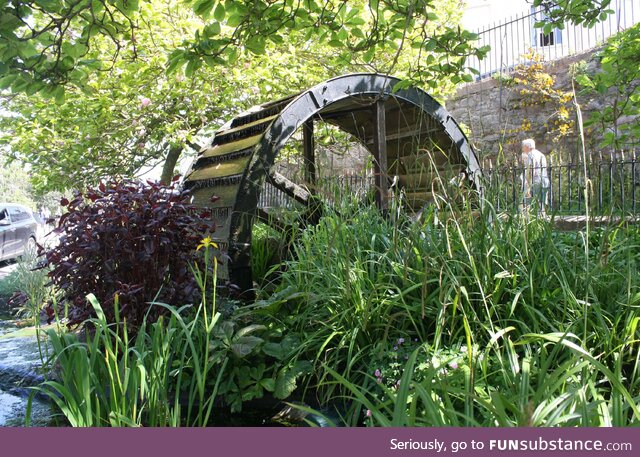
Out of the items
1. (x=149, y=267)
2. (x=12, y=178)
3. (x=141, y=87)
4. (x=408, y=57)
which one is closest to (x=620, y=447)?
(x=149, y=267)

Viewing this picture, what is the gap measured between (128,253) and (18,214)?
447 inches

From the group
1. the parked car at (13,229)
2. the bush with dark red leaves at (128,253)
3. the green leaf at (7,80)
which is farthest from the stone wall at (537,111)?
the parked car at (13,229)

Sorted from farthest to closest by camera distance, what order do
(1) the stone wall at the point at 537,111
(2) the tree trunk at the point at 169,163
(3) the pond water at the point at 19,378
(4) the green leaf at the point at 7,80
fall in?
(2) the tree trunk at the point at 169,163 → (1) the stone wall at the point at 537,111 → (3) the pond water at the point at 19,378 → (4) the green leaf at the point at 7,80

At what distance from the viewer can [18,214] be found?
1279 cm

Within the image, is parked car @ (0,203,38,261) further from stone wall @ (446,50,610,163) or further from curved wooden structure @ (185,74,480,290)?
stone wall @ (446,50,610,163)

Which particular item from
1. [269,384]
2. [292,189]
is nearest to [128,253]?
[269,384]

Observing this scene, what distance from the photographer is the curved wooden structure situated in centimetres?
411

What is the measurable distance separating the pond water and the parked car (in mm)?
7255

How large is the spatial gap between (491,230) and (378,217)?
1.05 m

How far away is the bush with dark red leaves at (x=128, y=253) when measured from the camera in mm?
3102

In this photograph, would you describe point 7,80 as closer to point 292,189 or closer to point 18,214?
point 292,189

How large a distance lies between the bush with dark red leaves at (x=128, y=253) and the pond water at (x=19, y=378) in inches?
22.4

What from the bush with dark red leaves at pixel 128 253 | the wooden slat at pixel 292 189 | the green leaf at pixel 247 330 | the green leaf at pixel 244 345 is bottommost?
the green leaf at pixel 244 345

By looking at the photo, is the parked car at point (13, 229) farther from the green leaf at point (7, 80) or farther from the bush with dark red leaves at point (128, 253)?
the green leaf at point (7, 80)
